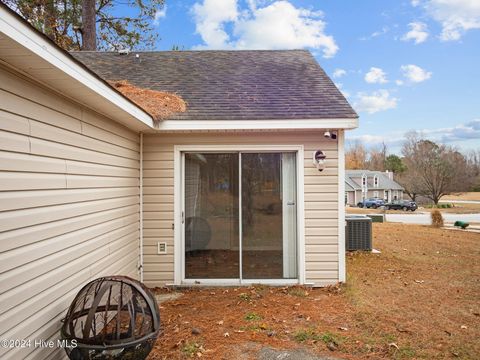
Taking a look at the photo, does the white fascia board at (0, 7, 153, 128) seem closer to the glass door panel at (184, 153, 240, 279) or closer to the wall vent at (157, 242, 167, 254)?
the glass door panel at (184, 153, 240, 279)

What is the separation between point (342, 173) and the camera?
15.4ft

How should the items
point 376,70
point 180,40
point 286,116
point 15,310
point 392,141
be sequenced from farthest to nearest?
point 392,141, point 376,70, point 180,40, point 286,116, point 15,310

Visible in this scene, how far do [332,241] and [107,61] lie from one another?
5.69 meters

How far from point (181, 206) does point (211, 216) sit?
1.55 feet

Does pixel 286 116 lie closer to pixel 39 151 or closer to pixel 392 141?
pixel 39 151

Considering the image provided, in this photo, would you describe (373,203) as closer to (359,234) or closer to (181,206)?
(359,234)

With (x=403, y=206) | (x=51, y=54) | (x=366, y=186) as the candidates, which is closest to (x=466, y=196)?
(x=366, y=186)

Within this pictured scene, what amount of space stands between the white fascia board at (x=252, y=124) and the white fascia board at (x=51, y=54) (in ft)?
3.91

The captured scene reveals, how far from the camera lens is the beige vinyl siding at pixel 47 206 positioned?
2.03 m

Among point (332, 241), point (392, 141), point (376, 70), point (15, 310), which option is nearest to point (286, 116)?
point (332, 241)

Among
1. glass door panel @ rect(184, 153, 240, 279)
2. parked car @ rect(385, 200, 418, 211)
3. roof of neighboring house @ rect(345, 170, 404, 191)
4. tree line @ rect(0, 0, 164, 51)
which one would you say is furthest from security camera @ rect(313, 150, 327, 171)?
roof of neighboring house @ rect(345, 170, 404, 191)

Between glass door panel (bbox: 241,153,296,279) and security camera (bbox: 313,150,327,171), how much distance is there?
32cm

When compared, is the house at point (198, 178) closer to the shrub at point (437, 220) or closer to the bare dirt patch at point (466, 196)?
the shrub at point (437, 220)

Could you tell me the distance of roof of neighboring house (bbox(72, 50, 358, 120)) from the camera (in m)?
4.67
